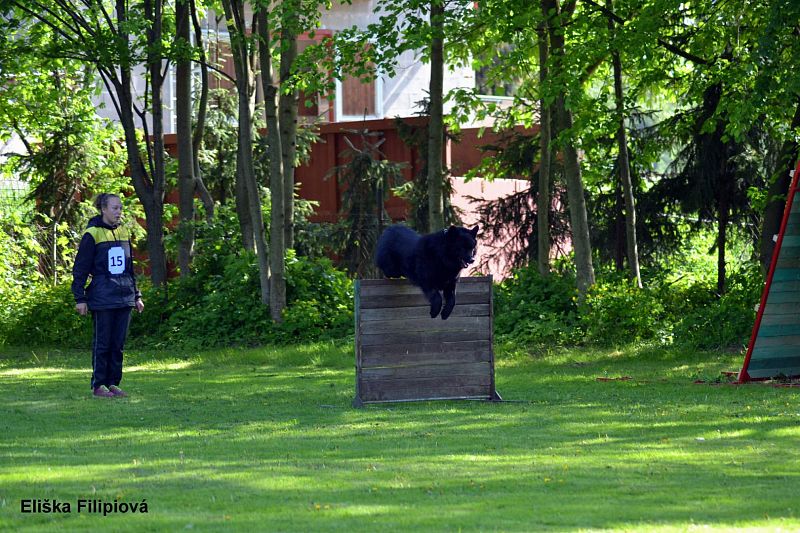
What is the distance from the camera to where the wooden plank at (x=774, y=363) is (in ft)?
43.1

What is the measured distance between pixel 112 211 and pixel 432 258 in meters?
3.47

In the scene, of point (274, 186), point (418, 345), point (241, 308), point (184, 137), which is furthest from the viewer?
point (184, 137)

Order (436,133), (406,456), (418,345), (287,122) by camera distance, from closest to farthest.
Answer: (406,456), (418,345), (436,133), (287,122)

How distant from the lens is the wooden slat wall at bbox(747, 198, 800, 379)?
12922 mm

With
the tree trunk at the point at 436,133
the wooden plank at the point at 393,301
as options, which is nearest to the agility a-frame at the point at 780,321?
the wooden plank at the point at 393,301

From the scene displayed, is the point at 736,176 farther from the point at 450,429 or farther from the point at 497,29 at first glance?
the point at 450,429

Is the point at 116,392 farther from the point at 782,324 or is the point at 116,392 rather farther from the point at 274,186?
the point at 782,324

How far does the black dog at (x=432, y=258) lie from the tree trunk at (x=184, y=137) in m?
10.2

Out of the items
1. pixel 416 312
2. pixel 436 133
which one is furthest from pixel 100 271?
pixel 436 133

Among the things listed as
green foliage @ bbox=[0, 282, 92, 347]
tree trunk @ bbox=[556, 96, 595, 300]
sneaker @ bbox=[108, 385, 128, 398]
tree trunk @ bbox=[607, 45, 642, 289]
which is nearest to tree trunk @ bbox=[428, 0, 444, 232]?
tree trunk @ bbox=[556, 96, 595, 300]

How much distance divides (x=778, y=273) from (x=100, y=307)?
752 cm

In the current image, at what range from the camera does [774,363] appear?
13227mm

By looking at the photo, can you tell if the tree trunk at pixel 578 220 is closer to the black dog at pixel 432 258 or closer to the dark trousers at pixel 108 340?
the black dog at pixel 432 258

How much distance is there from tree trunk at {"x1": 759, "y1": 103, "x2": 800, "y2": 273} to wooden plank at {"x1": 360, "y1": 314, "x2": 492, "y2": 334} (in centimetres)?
687
